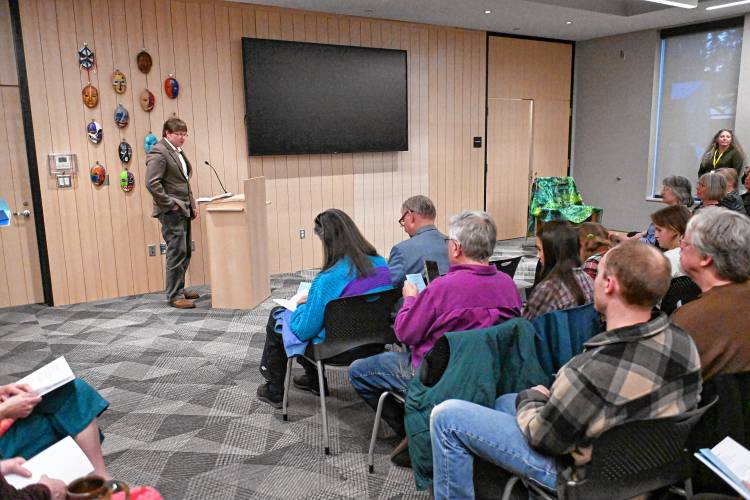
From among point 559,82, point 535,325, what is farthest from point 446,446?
point 559,82

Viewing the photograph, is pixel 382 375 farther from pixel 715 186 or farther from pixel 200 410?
pixel 715 186

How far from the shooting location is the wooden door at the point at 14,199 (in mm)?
5250

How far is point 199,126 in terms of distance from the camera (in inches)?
238

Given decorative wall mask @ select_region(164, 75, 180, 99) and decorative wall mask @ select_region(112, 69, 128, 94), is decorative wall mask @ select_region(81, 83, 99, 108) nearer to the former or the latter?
decorative wall mask @ select_region(112, 69, 128, 94)

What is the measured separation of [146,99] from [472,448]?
4.97 metres

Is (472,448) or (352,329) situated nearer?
(472,448)

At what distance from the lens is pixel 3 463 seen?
67.7 inches

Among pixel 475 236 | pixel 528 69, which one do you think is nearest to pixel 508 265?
pixel 475 236

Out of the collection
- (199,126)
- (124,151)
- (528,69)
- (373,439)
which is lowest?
(373,439)

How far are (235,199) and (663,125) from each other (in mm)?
6305

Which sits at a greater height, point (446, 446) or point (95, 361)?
point (446, 446)

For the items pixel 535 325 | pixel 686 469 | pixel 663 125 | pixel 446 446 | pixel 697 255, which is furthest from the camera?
pixel 663 125

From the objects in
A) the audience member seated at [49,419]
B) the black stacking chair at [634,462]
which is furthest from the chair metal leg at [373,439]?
the audience member seated at [49,419]

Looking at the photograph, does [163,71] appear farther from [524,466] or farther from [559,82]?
[559,82]
